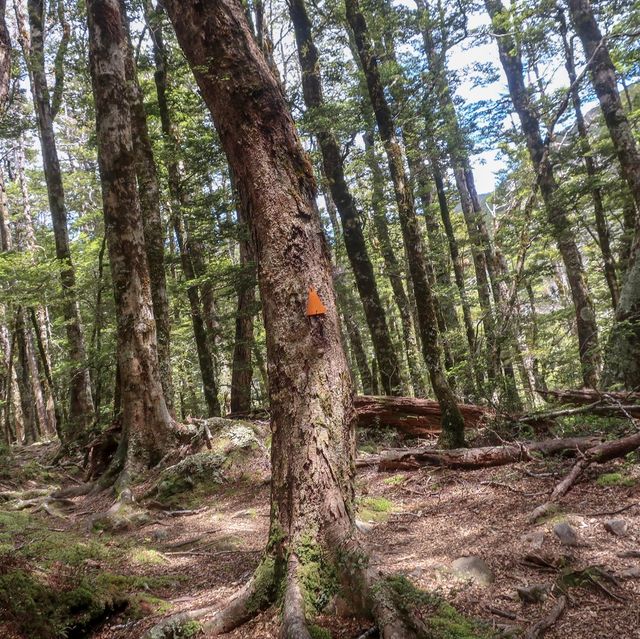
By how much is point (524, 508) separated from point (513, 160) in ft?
49.9

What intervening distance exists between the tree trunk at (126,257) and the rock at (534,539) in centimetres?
625

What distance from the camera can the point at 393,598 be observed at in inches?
98.9

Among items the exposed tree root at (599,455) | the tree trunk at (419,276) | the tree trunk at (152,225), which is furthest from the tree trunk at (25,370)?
the exposed tree root at (599,455)

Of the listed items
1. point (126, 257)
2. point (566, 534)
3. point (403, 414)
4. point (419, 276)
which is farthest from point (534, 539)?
point (126, 257)

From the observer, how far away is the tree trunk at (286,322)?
9.52 feet

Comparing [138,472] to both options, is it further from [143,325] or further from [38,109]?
[38,109]

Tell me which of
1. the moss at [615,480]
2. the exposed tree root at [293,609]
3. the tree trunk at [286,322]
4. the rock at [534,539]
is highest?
the tree trunk at [286,322]

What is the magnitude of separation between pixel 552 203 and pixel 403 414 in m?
6.14

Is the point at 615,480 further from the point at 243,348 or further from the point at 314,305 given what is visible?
the point at 243,348

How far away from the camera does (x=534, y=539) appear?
357 centimetres

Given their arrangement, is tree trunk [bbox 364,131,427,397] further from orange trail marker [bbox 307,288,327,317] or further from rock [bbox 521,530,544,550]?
orange trail marker [bbox 307,288,327,317]

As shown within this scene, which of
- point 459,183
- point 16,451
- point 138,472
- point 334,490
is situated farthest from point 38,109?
point 334,490

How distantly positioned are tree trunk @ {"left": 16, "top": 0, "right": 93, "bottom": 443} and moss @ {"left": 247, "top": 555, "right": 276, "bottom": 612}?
10.9 metres

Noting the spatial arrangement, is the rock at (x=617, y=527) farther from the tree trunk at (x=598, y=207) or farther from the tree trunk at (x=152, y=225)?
the tree trunk at (x=598, y=207)
